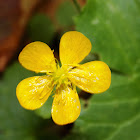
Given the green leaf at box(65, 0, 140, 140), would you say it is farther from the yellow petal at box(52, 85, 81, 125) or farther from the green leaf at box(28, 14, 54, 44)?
the green leaf at box(28, 14, 54, 44)

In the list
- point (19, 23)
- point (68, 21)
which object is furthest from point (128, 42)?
point (19, 23)

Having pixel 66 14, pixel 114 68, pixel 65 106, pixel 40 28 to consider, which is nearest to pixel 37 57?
pixel 65 106

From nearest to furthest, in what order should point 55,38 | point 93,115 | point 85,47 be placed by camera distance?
point 85,47
point 93,115
point 55,38

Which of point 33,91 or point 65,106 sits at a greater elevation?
point 33,91

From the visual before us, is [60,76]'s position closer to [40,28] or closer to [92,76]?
[92,76]

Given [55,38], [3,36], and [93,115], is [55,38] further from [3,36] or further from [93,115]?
[93,115]

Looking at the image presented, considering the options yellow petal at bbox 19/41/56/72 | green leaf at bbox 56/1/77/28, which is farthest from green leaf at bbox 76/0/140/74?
green leaf at bbox 56/1/77/28
